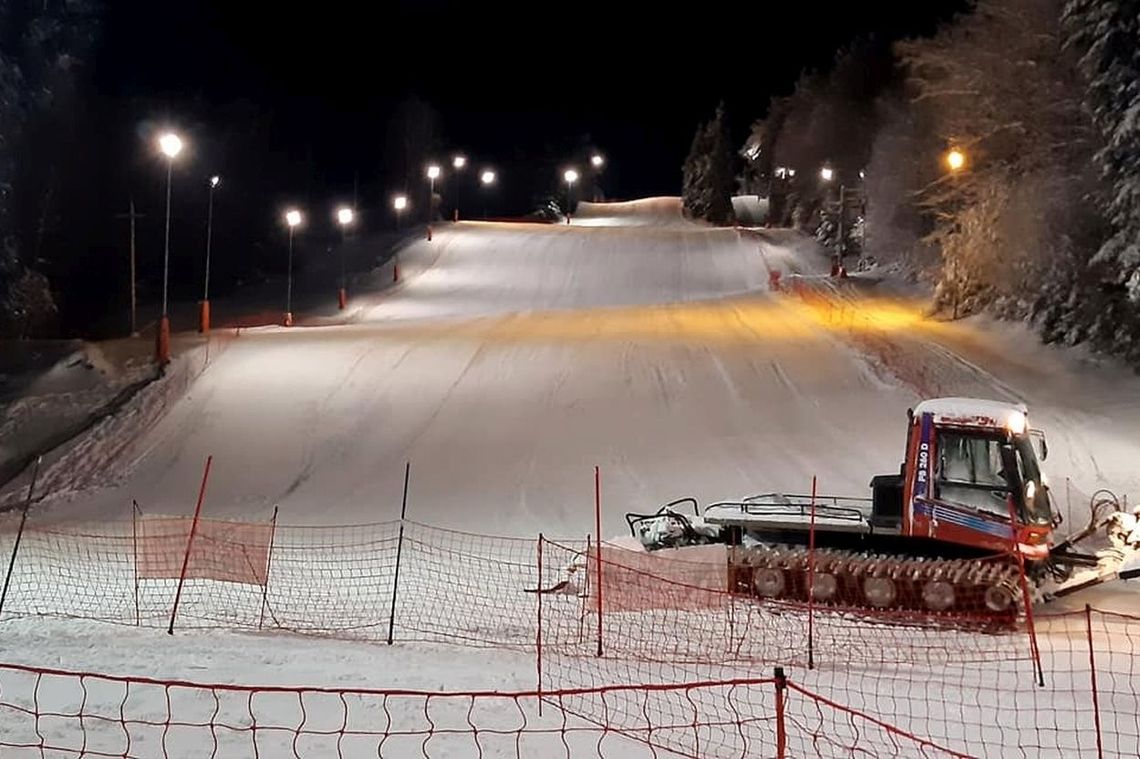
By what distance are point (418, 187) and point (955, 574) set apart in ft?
274

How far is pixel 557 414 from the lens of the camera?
74.0 ft

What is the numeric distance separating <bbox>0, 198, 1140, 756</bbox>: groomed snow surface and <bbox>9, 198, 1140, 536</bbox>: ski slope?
0.07 m

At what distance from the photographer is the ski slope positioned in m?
18.4

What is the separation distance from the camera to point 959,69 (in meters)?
31.5

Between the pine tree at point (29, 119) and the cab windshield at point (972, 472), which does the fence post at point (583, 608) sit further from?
the pine tree at point (29, 119)

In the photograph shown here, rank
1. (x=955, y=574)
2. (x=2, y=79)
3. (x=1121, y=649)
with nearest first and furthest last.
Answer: (x=1121, y=649) → (x=955, y=574) → (x=2, y=79)

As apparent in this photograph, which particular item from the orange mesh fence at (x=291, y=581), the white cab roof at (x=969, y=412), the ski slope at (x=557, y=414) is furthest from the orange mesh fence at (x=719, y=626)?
the ski slope at (x=557, y=414)

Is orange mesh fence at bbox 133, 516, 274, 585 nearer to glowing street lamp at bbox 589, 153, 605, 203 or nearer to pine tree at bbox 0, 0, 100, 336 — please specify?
pine tree at bbox 0, 0, 100, 336

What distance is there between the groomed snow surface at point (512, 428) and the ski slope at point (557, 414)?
66 mm

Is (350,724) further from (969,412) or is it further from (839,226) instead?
(839,226)

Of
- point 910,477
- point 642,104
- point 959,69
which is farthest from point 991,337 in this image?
point 642,104

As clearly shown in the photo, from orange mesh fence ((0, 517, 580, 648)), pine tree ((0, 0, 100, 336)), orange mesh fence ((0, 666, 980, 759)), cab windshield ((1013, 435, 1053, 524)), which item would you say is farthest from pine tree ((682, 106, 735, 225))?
orange mesh fence ((0, 666, 980, 759))

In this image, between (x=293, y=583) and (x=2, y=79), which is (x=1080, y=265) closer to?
(x=293, y=583)

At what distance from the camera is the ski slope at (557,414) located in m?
18.4
